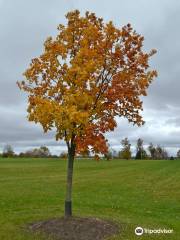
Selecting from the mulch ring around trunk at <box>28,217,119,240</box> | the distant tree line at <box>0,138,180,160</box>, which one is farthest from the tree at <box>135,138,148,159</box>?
the mulch ring around trunk at <box>28,217,119,240</box>

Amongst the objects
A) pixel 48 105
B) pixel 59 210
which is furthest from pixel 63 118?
pixel 59 210

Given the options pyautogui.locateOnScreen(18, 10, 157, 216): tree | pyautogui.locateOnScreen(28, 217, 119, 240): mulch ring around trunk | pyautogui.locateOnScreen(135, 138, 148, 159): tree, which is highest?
pyautogui.locateOnScreen(135, 138, 148, 159): tree

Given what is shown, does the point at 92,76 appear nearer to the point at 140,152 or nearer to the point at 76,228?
the point at 76,228

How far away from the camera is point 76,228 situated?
43.6ft

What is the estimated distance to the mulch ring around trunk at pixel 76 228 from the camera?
41.6 feet

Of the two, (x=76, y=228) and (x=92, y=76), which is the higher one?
(x=92, y=76)

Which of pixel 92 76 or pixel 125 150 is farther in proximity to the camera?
pixel 125 150

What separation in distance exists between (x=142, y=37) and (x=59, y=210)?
8.28 m

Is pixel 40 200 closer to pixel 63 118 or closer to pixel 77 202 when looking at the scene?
pixel 77 202

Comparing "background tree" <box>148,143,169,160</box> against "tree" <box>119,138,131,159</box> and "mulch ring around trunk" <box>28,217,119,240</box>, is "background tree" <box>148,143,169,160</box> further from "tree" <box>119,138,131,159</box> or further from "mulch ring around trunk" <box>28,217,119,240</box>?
"mulch ring around trunk" <box>28,217,119,240</box>

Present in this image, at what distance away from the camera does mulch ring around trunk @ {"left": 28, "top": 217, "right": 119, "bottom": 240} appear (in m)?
12.7

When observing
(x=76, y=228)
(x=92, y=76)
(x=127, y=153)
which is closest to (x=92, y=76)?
(x=92, y=76)

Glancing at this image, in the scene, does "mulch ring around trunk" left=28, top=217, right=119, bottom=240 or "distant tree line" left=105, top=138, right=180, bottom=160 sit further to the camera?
"distant tree line" left=105, top=138, right=180, bottom=160

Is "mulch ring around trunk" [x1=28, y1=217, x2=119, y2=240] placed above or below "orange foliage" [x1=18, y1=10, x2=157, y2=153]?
below
